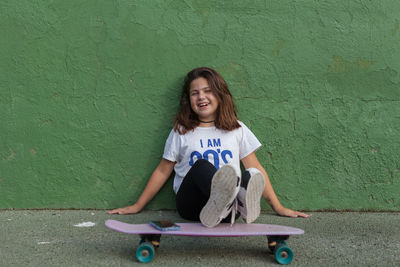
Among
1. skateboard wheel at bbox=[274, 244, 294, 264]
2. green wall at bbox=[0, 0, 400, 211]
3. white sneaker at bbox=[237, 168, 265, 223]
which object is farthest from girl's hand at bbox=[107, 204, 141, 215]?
skateboard wheel at bbox=[274, 244, 294, 264]

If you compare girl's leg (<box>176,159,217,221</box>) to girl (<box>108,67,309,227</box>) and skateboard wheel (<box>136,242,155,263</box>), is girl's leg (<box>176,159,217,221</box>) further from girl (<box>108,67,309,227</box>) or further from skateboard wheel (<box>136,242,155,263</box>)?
skateboard wheel (<box>136,242,155,263</box>)

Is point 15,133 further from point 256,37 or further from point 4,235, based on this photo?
point 256,37

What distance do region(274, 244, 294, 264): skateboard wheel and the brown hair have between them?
1.05m

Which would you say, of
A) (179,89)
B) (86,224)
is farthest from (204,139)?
(86,224)

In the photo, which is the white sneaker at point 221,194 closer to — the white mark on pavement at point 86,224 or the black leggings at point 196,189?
the black leggings at point 196,189

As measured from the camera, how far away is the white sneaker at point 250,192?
199cm

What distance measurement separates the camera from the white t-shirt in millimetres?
2758

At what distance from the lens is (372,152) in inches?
117

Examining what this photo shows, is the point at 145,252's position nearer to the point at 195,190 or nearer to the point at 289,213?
the point at 195,190

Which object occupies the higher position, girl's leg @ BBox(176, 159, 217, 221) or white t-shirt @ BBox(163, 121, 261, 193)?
white t-shirt @ BBox(163, 121, 261, 193)

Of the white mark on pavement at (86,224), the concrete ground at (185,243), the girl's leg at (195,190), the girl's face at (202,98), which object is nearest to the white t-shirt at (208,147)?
the girl's face at (202,98)

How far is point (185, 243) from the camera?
229cm

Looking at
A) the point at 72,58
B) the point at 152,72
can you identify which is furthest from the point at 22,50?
the point at 152,72

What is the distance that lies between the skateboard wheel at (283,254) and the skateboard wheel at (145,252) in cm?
62
